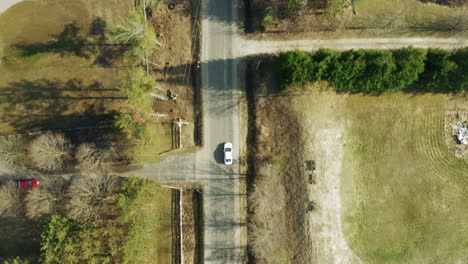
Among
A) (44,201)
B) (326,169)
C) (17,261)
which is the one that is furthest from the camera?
(326,169)

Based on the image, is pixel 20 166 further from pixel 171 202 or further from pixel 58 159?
pixel 171 202

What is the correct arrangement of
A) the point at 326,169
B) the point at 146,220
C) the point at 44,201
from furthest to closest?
1. the point at 326,169
2. the point at 44,201
3. the point at 146,220

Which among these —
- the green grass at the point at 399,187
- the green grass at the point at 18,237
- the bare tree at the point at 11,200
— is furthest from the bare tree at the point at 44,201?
the green grass at the point at 399,187

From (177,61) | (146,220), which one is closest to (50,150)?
(146,220)

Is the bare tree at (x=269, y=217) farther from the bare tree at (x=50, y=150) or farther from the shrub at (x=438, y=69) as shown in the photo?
the bare tree at (x=50, y=150)

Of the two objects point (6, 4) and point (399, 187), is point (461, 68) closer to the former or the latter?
point (399, 187)

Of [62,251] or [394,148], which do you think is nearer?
[62,251]

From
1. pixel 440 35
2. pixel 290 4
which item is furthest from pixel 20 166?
pixel 440 35
